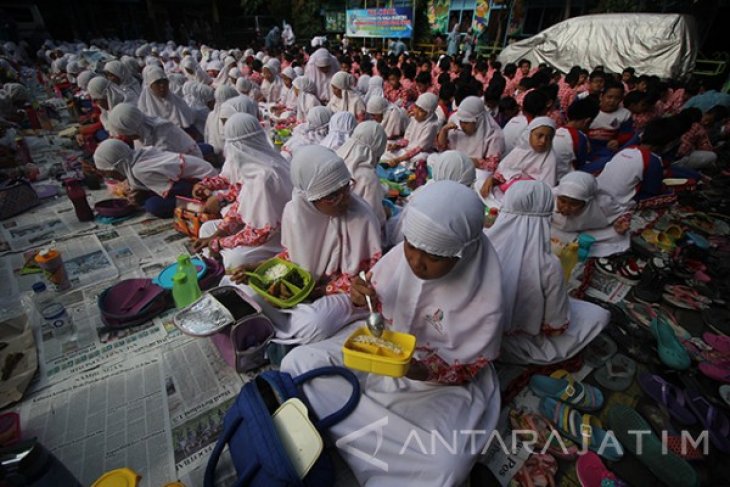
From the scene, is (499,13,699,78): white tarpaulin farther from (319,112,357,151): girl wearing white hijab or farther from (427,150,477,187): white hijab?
(427,150,477,187): white hijab

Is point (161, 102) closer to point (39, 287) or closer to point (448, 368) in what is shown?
point (39, 287)

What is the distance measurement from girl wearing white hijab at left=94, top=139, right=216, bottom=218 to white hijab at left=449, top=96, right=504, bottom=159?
3.50 metres

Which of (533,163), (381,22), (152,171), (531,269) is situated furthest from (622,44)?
(152,171)

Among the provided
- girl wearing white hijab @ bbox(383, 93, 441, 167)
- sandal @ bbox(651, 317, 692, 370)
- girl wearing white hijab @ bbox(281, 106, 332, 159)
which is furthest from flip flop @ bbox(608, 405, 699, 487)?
girl wearing white hijab @ bbox(281, 106, 332, 159)

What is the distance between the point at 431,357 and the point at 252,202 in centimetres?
189

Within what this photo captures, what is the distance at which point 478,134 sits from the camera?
15.5 ft

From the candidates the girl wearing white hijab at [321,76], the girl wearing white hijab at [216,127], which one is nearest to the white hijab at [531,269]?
the girl wearing white hijab at [216,127]

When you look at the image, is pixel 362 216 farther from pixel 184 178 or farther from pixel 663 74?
pixel 663 74

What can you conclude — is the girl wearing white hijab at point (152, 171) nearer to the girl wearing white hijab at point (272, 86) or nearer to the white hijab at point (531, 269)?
the white hijab at point (531, 269)

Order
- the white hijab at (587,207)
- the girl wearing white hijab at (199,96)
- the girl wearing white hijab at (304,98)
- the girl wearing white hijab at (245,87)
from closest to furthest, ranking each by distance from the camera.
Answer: the white hijab at (587,207)
the girl wearing white hijab at (199,96)
the girl wearing white hijab at (304,98)
the girl wearing white hijab at (245,87)

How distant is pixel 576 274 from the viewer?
3.15m

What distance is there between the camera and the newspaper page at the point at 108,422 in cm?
173

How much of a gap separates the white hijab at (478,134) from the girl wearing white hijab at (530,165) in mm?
629

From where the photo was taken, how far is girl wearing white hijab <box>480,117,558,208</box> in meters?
3.65
